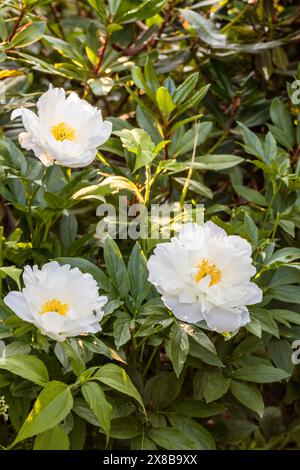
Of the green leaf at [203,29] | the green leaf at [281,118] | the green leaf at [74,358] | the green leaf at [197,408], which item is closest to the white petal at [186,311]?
the green leaf at [74,358]

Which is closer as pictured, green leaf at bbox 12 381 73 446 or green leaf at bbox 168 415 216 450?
green leaf at bbox 12 381 73 446

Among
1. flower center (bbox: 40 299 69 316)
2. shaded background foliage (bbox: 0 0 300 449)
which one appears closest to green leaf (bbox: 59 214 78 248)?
shaded background foliage (bbox: 0 0 300 449)

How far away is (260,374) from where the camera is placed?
1.07 metres

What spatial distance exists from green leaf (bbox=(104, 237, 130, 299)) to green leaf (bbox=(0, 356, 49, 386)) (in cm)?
18

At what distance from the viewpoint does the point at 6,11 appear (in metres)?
1.40

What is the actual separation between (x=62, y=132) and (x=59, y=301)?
0.80 feet

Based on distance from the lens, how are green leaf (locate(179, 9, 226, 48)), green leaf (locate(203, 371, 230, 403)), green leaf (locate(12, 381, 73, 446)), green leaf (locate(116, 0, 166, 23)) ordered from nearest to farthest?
green leaf (locate(12, 381, 73, 446)) → green leaf (locate(203, 371, 230, 403)) → green leaf (locate(116, 0, 166, 23)) → green leaf (locate(179, 9, 226, 48))

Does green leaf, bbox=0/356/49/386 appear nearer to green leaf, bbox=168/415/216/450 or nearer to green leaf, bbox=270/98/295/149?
green leaf, bbox=168/415/216/450

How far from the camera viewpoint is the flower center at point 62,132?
1.03 metres

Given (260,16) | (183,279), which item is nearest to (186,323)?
(183,279)

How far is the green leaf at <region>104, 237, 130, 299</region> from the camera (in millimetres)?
1041

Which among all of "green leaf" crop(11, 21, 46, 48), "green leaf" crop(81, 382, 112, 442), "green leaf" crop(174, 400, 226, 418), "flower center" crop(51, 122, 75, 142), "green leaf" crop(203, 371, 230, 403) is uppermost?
"green leaf" crop(11, 21, 46, 48)

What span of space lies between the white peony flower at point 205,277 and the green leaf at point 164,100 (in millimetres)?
289

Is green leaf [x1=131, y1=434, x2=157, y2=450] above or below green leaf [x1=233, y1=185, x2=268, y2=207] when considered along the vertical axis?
below
